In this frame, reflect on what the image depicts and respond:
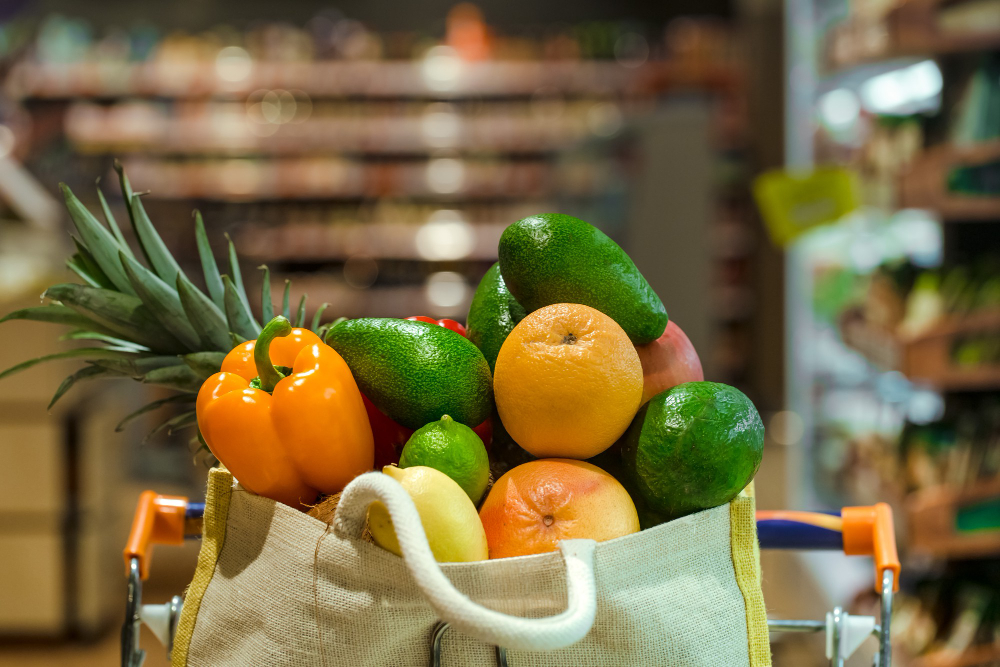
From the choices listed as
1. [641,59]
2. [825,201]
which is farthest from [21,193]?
[641,59]

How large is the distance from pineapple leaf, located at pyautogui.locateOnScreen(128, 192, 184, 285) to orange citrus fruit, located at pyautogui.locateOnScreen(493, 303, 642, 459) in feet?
1.32

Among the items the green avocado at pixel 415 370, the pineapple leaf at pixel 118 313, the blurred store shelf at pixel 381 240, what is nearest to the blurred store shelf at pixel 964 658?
the green avocado at pixel 415 370

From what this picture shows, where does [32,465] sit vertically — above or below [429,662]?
below

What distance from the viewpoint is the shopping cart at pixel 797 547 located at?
79 centimetres

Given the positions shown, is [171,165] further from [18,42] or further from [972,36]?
[972,36]

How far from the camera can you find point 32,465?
10.7 feet

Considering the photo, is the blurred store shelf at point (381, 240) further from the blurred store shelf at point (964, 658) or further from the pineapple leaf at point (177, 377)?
the pineapple leaf at point (177, 377)

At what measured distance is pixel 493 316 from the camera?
2.79 ft

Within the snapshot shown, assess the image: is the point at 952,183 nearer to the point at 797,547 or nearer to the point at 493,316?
the point at 797,547

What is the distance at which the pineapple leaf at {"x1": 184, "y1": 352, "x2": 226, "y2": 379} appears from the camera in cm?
88

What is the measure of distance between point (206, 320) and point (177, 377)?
0.07 metres

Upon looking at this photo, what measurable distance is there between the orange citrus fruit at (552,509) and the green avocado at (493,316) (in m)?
0.16

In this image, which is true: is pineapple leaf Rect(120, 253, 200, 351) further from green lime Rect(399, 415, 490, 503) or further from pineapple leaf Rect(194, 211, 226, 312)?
green lime Rect(399, 415, 490, 503)

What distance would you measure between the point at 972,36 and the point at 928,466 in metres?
1.07
